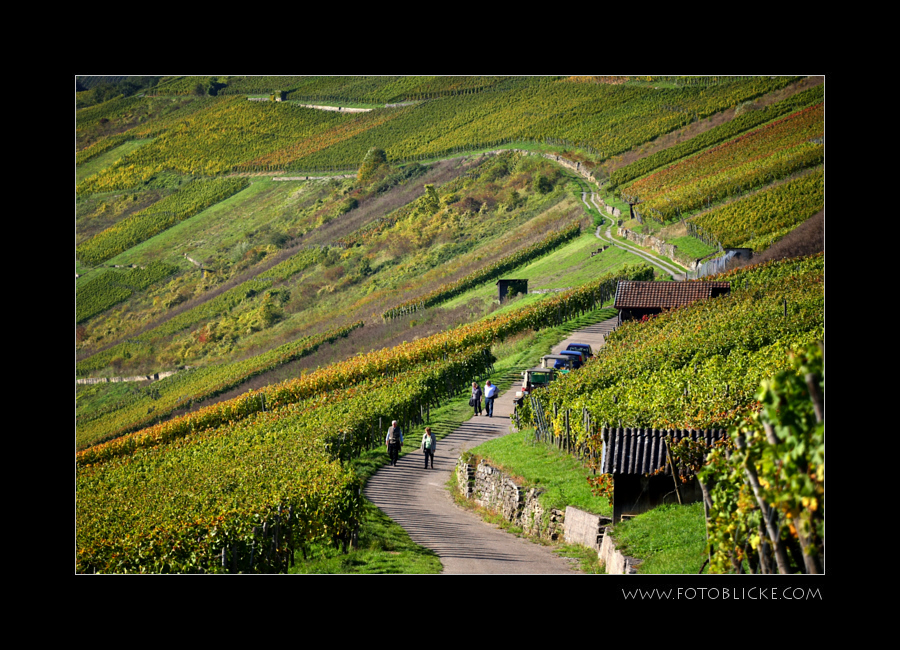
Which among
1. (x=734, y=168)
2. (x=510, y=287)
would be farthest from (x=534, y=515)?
(x=734, y=168)

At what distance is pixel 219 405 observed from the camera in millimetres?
40875

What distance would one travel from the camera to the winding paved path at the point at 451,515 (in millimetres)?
17516

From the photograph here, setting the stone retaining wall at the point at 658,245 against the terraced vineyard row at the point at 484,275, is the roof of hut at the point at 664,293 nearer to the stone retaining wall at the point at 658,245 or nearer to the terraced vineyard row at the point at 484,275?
the stone retaining wall at the point at 658,245

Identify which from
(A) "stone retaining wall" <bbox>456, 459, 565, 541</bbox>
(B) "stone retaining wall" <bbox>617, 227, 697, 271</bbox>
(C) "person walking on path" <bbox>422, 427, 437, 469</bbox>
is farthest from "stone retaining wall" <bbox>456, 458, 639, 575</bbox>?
(B) "stone retaining wall" <bbox>617, 227, 697, 271</bbox>

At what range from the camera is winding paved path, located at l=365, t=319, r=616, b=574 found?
1752 centimetres

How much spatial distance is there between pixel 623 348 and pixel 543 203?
1983 inches

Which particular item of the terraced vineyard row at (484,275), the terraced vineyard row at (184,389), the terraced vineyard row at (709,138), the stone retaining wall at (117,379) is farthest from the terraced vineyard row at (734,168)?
the stone retaining wall at (117,379)

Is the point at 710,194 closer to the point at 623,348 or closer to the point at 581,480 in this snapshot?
the point at 623,348

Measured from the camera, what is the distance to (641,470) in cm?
1770

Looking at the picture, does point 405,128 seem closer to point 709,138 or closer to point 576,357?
point 709,138

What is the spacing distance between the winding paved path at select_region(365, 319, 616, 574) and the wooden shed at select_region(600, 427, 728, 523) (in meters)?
1.85

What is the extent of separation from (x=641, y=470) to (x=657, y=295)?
26779 millimetres

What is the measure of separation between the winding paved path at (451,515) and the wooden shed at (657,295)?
10.9 meters
